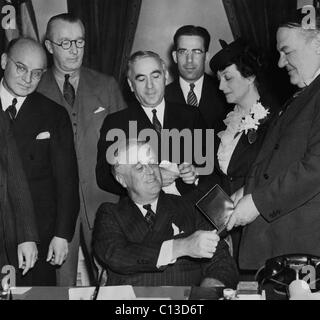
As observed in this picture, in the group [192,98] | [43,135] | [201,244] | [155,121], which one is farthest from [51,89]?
[201,244]

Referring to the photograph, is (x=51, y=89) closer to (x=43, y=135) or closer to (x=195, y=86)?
(x=43, y=135)

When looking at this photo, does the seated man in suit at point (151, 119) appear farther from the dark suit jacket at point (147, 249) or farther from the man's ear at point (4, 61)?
the man's ear at point (4, 61)

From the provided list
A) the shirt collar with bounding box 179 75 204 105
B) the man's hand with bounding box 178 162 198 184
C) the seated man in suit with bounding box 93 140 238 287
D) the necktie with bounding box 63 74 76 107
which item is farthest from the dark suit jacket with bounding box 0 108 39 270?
the shirt collar with bounding box 179 75 204 105

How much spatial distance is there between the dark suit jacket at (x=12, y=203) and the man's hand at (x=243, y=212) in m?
1.36

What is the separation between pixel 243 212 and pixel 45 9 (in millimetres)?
2196

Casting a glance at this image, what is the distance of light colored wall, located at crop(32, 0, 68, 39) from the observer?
4746 mm

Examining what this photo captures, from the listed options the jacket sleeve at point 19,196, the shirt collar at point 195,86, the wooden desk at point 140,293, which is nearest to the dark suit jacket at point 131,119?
the shirt collar at point 195,86

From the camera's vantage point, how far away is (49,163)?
4.42m

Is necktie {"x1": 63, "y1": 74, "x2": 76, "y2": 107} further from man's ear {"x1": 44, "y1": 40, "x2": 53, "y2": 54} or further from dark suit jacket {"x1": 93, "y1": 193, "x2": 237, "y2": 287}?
dark suit jacket {"x1": 93, "y1": 193, "x2": 237, "y2": 287}

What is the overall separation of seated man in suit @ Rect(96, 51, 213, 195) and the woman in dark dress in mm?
204

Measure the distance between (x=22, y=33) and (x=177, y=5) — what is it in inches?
44.9

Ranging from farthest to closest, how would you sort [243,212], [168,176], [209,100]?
[209,100] → [168,176] → [243,212]
